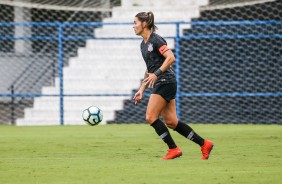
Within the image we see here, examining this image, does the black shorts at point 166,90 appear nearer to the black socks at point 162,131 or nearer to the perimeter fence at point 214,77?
the black socks at point 162,131

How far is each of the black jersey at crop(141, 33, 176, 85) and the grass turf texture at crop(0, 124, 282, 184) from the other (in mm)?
1014

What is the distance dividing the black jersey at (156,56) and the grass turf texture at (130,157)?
1014 mm

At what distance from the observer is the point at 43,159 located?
11.0 meters

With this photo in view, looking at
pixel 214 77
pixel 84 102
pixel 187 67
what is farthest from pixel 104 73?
pixel 214 77

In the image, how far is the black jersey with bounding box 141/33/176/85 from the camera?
35.0 feet

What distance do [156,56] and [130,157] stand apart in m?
1.42

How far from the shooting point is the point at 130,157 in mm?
11234

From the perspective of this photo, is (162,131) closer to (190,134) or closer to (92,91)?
(190,134)

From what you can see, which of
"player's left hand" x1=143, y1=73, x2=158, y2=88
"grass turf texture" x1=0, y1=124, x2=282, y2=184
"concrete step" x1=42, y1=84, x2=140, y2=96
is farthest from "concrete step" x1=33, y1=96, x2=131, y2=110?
"player's left hand" x1=143, y1=73, x2=158, y2=88

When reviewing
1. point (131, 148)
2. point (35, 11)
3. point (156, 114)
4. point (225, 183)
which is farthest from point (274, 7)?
point (225, 183)

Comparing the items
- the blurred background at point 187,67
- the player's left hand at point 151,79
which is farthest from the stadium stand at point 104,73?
the player's left hand at point 151,79

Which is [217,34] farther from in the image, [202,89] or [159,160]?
[159,160]

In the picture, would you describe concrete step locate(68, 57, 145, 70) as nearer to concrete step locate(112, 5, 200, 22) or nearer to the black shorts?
concrete step locate(112, 5, 200, 22)

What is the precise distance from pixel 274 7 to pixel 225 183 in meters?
14.2
